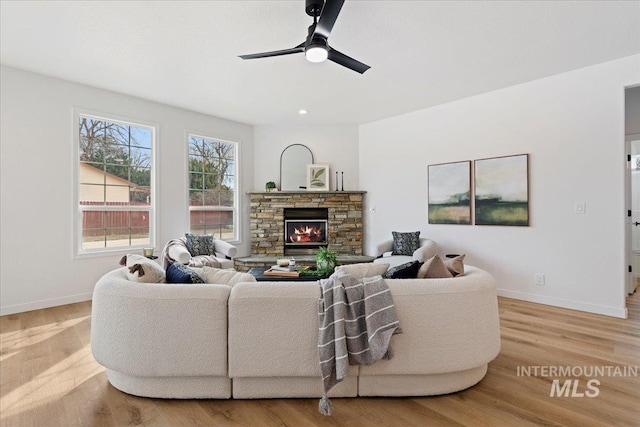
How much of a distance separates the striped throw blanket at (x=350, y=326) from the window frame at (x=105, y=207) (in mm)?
3836

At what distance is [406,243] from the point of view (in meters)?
5.03

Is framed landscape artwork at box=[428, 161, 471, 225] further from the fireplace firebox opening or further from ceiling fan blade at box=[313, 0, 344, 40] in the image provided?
ceiling fan blade at box=[313, 0, 344, 40]

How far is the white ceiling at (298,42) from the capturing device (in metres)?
2.63

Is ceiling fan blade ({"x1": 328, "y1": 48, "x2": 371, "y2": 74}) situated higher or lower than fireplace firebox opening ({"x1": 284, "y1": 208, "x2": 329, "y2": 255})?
higher

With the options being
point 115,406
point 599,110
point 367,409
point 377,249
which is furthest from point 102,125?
point 599,110

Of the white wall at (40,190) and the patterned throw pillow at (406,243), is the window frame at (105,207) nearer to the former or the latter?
the white wall at (40,190)

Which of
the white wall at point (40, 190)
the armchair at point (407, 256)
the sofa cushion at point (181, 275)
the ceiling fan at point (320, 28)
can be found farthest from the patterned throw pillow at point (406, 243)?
the white wall at point (40, 190)

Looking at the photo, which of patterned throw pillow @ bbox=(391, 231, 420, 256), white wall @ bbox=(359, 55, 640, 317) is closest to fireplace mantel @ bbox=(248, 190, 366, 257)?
patterned throw pillow @ bbox=(391, 231, 420, 256)

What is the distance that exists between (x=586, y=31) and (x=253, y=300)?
11.9ft

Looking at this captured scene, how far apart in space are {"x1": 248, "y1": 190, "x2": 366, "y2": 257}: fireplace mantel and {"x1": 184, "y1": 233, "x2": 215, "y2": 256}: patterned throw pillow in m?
1.22

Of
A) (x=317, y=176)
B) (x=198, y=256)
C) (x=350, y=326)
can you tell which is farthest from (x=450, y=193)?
(x=198, y=256)

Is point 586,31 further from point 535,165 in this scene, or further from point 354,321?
point 354,321

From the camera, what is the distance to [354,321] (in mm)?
1918

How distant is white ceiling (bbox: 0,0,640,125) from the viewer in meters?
2.63
